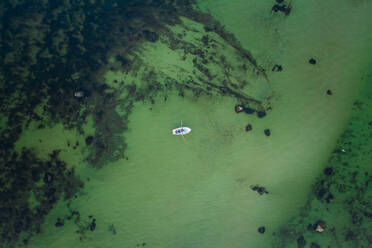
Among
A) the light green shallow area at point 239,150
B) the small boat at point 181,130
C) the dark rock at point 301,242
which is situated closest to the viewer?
the small boat at point 181,130

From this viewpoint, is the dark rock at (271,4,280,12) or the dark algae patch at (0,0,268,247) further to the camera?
the dark rock at (271,4,280,12)

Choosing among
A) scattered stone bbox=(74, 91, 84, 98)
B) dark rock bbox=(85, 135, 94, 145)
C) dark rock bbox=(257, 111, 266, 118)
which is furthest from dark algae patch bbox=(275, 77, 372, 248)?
scattered stone bbox=(74, 91, 84, 98)

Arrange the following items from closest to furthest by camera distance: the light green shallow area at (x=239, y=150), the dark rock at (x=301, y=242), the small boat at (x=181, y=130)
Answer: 1. the small boat at (x=181, y=130)
2. the light green shallow area at (x=239, y=150)
3. the dark rock at (x=301, y=242)

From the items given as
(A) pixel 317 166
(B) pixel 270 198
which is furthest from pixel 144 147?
(A) pixel 317 166

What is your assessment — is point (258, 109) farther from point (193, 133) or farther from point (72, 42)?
point (72, 42)

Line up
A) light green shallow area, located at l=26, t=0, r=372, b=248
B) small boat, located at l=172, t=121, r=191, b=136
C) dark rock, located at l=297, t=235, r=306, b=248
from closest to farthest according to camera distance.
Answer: small boat, located at l=172, t=121, r=191, b=136
light green shallow area, located at l=26, t=0, r=372, b=248
dark rock, located at l=297, t=235, r=306, b=248

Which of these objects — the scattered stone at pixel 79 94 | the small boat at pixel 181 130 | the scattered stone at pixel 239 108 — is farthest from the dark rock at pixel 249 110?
the scattered stone at pixel 79 94

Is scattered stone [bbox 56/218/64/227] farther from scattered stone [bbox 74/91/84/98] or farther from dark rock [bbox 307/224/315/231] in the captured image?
dark rock [bbox 307/224/315/231]

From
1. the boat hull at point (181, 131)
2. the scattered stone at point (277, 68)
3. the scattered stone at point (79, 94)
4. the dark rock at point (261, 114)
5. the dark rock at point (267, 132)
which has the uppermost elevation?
the scattered stone at point (277, 68)

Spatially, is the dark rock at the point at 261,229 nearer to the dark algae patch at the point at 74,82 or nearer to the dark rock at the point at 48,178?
the dark algae patch at the point at 74,82
